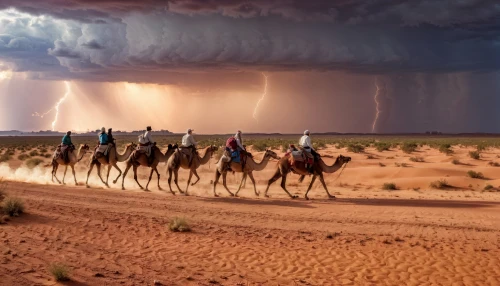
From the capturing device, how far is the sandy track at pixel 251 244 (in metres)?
10.3

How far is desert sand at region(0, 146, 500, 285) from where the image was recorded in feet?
34.0

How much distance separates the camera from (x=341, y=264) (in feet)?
37.7

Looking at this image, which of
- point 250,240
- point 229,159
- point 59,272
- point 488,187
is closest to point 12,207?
point 59,272

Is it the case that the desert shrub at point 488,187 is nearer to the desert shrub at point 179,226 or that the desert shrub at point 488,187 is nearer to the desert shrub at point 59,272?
the desert shrub at point 179,226

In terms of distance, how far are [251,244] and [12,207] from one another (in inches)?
289

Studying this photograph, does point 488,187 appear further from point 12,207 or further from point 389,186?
point 12,207

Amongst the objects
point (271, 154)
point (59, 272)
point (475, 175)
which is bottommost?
point (59, 272)

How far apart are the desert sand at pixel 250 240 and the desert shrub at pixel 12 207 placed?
30cm

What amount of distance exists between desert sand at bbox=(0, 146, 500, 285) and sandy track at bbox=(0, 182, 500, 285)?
3 cm

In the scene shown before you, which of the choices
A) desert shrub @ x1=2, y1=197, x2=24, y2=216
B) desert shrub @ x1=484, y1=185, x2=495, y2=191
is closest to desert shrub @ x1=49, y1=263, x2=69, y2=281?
desert shrub @ x1=2, y1=197, x2=24, y2=216

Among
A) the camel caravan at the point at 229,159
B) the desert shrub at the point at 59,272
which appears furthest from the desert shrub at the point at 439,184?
the desert shrub at the point at 59,272

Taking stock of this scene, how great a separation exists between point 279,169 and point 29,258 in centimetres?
1417

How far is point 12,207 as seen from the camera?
14.5 metres

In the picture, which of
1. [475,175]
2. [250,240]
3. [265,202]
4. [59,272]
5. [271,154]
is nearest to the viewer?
[59,272]
